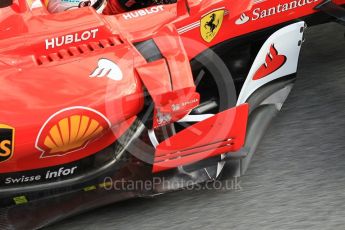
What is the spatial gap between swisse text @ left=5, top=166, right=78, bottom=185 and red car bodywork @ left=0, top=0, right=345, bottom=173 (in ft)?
0.11

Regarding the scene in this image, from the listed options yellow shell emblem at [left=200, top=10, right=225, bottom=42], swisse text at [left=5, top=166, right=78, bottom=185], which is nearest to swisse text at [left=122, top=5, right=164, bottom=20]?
yellow shell emblem at [left=200, top=10, right=225, bottom=42]

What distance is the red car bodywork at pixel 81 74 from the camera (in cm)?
165

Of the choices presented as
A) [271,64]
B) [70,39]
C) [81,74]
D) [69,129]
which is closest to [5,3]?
[70,39]

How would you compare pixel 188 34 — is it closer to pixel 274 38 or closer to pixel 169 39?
pixel 169 39

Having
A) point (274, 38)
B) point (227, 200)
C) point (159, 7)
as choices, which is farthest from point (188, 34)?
point (227, 200)

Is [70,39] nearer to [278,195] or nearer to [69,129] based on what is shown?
[69,129]

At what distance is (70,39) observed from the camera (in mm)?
1850

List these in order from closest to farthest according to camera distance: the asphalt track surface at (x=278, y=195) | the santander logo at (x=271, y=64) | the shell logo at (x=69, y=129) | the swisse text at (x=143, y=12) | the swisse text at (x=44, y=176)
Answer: the shell logo at (x=69, y=129) → the swisse text at (x=44, y=176) → the asphalt track surface at (x=278, y=195) → the swisse text at (x=143, y=12) → the santander logo at (x=271, y=64)

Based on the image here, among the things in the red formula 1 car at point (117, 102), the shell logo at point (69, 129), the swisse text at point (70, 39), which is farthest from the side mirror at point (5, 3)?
the shell logo at point (69, 129)

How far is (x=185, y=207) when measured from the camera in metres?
1.97

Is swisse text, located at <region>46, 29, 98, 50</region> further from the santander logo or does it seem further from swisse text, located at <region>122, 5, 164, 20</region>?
the santander logo

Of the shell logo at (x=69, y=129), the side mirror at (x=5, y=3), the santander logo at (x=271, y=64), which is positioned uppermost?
the side mirror at (x=5, y=3)

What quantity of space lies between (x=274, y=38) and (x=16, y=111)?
97cm

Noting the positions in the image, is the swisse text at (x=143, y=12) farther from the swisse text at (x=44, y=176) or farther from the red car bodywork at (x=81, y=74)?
the swisse text at (x=44, y=176)
